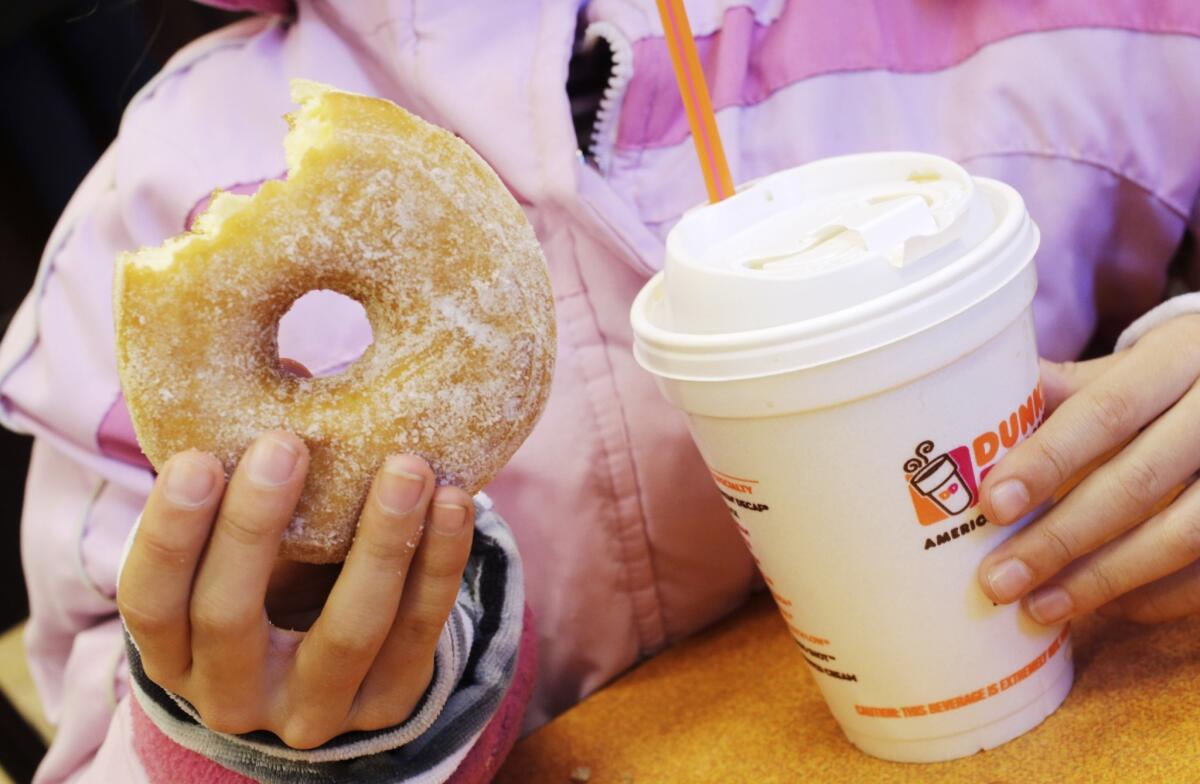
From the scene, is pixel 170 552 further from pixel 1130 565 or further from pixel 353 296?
pixel 1130 565

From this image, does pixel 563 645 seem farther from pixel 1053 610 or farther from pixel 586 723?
pixel 1053 610

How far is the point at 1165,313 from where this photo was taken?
74cm

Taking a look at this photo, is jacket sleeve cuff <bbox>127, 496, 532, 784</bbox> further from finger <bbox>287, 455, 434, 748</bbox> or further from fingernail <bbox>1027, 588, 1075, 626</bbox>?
fingernail <bbox>1027, 588, 1075, 626</bbox>

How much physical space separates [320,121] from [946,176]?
38 centimetres

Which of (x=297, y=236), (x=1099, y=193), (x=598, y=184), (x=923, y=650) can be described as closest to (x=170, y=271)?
(x=297, y=236)

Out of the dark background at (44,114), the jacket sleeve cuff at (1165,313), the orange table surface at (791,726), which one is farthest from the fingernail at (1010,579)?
the dark background at (44,114)

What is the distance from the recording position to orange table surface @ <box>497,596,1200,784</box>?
0.62 metres

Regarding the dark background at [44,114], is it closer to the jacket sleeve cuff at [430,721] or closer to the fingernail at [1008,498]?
the jacket sleeve cuff at [430,721]

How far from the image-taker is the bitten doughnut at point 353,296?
0.53 metres

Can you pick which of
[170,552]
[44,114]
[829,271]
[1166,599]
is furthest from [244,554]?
[44,114]

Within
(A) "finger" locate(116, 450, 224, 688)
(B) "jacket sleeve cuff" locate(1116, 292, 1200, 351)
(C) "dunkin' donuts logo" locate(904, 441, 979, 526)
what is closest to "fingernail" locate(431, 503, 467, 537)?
(A) "finger" locate(116, 450, 224, 688)

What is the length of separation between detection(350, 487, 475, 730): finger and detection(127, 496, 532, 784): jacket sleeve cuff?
0.07 feet

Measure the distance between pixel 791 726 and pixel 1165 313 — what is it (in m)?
0.38

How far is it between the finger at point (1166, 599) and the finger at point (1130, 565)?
0.01m
